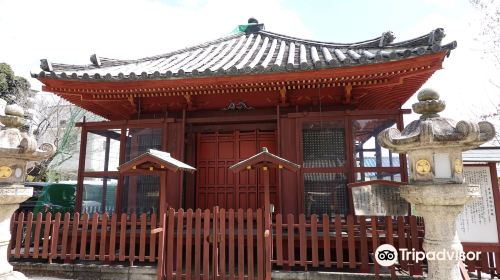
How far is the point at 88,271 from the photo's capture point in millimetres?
6039

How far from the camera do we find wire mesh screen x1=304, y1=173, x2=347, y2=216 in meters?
6.60

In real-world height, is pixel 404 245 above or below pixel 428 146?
below

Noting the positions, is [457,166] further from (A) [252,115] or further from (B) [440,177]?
(A) [252,115]

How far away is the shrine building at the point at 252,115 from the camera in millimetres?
6227

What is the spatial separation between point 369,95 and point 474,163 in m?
2.78

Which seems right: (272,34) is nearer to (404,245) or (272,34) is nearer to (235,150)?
(235,150)

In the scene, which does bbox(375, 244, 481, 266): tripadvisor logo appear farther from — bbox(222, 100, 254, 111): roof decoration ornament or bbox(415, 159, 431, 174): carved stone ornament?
bbox(222, 100, 254, 111): roof decoration ornament

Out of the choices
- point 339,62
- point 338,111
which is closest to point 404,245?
point 338,111

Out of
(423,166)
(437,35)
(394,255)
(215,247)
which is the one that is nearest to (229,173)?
(215,247)

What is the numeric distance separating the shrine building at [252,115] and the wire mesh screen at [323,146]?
0.07 feet

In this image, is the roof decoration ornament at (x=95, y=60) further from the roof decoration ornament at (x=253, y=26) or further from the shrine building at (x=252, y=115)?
the roof decoration ornament at (x=253, y=26)

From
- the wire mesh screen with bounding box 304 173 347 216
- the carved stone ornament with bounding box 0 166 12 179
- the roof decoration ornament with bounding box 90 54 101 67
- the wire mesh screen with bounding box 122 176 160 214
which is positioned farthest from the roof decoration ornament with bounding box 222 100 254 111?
the carved stone ornament with bounding box 0 166 12 179

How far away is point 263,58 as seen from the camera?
25.4 feet

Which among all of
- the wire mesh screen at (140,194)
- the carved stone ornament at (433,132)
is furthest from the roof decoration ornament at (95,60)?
the carved stone ornament at (433,132)
